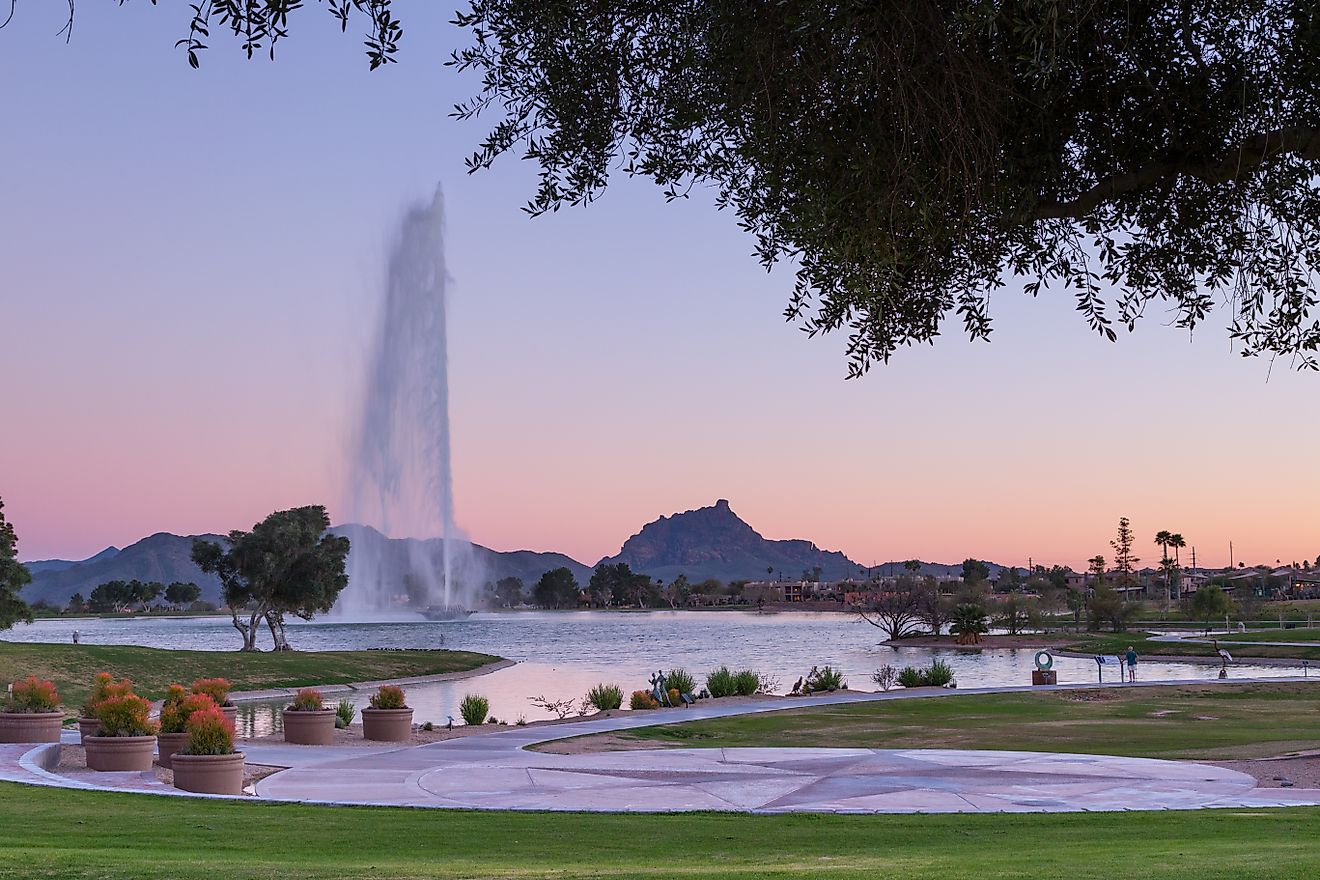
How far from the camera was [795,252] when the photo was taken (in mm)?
8875

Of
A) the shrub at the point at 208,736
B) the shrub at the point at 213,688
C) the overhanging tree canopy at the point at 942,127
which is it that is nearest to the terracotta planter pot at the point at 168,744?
the shrub at the point at 213,688

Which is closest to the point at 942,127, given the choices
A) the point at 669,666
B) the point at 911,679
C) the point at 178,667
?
the point at 911,679

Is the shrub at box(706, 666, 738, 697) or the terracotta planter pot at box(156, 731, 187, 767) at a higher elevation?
the terracotta planter pot at box(156, 731, 187, 767)

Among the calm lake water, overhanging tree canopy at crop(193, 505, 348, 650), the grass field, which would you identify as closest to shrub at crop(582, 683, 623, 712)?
the calm lake water

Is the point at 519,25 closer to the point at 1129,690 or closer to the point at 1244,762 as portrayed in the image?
the point at 1244,762

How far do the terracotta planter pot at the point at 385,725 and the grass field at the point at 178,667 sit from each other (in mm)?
19701

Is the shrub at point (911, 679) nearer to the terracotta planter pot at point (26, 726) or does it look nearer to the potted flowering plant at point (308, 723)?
the potted flowering plant at point (308, 723)

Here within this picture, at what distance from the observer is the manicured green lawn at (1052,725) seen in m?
26.7

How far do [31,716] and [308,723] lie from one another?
16.0ft

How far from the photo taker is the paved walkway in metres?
18.2

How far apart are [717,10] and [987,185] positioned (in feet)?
5.80

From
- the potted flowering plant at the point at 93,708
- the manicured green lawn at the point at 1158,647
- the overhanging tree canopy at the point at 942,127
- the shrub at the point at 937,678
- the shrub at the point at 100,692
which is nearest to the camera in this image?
the overhanging tree canopy at the point at 942,127

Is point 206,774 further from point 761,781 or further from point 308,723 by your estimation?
point 761,781

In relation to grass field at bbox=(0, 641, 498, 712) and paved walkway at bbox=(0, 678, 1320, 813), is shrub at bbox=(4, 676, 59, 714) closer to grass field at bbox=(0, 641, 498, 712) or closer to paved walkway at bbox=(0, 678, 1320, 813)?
paved walkway at bbox=(0, 678, 1320, 813)
